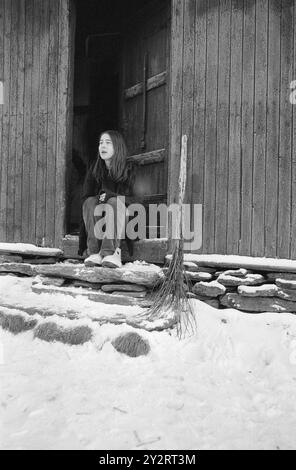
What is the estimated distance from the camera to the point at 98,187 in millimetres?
4012

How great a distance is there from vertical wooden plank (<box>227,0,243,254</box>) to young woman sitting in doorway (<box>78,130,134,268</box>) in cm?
96

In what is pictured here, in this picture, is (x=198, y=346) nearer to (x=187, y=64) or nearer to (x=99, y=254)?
(x=99, y=254)

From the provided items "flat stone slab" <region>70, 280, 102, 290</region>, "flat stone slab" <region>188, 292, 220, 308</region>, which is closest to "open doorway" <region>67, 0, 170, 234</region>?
"flat stone slab" <region>70, 280, 102, 290</region>

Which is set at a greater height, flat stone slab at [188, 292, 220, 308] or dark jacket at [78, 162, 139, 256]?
dark jacket at [78, 162, 139, 256]

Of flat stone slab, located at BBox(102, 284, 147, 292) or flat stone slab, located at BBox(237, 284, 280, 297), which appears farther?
flat stone slab, located at BBox(102, 284, 147, 292)

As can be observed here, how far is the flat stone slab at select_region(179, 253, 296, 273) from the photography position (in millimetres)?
3232

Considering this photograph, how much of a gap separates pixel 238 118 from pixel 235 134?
0.45 feet

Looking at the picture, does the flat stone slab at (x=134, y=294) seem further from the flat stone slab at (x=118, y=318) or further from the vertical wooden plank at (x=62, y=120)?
the vertical wooden plank at (x=62, y=120)

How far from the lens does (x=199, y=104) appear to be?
366cm

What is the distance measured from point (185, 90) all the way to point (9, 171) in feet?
6.95

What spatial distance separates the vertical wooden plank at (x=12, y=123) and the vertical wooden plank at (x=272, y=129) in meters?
2.69

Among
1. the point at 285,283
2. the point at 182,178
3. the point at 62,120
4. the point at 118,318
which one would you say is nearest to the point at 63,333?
the point at 118,318

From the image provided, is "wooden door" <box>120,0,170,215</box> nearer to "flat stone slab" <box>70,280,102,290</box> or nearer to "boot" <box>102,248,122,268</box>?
"boot" <box>102,248,122,268</box>

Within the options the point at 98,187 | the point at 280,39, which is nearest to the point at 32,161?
the point at 98,187
